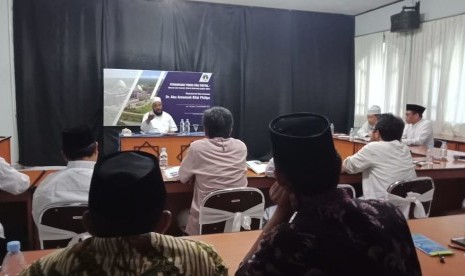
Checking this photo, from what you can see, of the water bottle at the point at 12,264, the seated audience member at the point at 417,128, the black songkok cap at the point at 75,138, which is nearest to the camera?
the water bottle at the point at 12,264

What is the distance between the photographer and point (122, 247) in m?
0.83

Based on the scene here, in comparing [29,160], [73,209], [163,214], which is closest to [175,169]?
[73,209]

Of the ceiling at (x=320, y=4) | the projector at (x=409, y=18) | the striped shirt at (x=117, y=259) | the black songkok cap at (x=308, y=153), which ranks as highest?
the ceiling at (x=320, y=4)

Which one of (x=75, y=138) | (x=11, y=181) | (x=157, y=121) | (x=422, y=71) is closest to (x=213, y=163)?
(x=75, y=138)

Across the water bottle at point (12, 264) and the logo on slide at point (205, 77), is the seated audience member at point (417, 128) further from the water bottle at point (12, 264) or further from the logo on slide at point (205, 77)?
the water bottle at point (12, 264)

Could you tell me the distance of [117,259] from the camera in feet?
2.70

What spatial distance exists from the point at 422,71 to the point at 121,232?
6.26 metres

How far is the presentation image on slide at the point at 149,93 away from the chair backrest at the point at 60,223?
4772mm

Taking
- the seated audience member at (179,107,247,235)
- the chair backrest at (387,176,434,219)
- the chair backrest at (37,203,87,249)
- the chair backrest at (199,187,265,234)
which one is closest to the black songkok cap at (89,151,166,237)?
the chair backrest at (37,203,87,249)

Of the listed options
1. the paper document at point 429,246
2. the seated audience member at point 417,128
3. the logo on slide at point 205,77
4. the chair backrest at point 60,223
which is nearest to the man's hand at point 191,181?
the chair backrest at point 60,223

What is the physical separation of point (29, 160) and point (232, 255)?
5879mm

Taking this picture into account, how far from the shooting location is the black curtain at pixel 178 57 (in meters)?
6.12

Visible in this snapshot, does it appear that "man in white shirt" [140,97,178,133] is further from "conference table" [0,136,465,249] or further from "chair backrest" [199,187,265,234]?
"chair backrest" [199,187,265,234]

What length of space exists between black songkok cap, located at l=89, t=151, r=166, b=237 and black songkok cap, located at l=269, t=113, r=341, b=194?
31 cm
